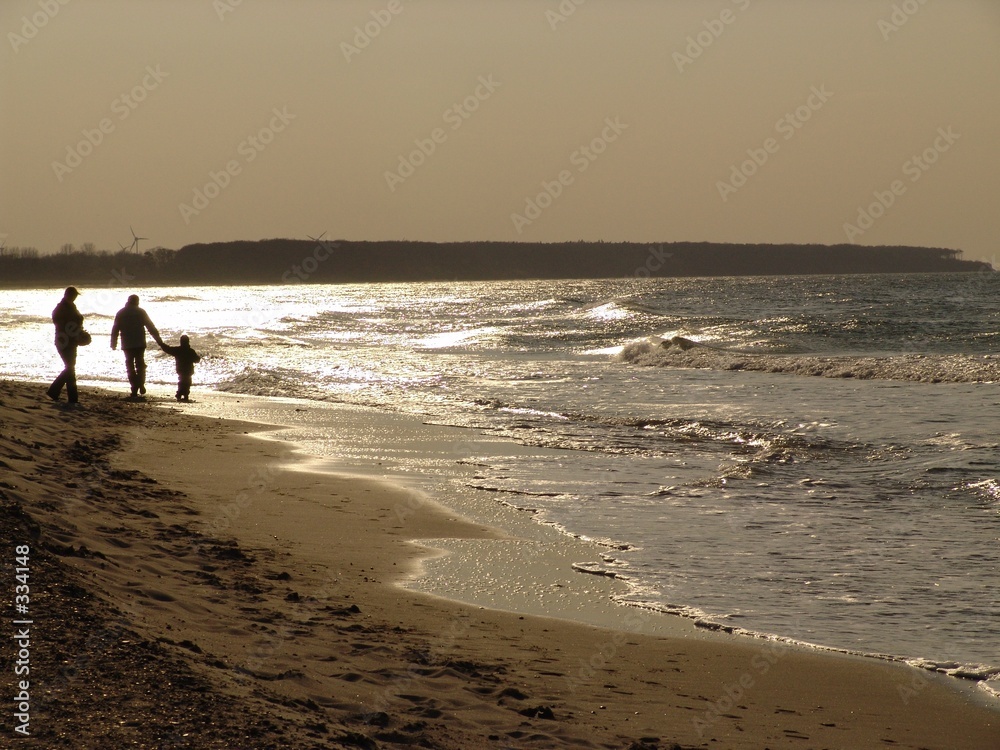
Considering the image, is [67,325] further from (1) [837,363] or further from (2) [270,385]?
(1) [837,363]

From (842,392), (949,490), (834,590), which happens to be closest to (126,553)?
(834,590)

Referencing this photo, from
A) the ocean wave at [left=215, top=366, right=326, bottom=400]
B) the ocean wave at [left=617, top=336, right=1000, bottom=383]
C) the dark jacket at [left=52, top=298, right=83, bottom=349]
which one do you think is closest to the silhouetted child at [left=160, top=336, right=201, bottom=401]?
the ocean wave at [left=215, top=366, right=326, bottom=400]

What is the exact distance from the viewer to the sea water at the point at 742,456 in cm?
593

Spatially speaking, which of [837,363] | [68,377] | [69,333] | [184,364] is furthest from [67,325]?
[837,363]

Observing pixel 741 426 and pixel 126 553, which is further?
pixel 741 426

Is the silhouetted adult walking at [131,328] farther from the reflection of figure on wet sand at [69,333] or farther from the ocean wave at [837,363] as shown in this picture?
the ocean wave at [837,363]

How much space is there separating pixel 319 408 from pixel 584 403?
4.58m

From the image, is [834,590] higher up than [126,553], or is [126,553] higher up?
[126,553]

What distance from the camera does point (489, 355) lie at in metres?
30.6

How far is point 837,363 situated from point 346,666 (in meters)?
20.9

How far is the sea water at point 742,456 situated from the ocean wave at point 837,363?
11cm

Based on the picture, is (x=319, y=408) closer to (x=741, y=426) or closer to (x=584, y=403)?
(x=584, y=403)

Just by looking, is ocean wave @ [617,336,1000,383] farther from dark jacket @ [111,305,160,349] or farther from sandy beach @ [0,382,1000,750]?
sandy beach @ [0,382,1000,750]

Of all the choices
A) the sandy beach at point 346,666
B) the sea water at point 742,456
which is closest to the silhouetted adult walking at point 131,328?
the sea water at point 742,456
